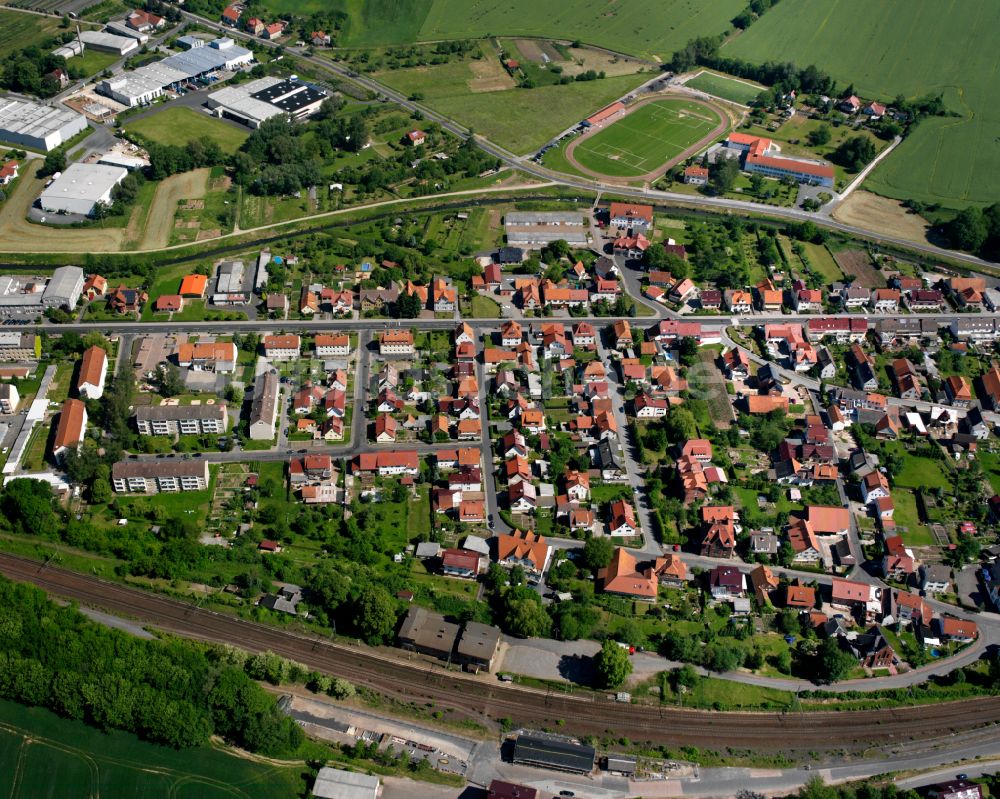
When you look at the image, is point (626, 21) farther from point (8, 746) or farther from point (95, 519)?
point (8, 746)

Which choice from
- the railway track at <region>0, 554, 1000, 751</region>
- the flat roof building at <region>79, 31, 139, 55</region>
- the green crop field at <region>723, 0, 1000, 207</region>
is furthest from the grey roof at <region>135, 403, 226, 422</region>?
the flat roof building at <region>79, 31, 139, 55</region>

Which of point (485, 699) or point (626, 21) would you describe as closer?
point (485, 699)

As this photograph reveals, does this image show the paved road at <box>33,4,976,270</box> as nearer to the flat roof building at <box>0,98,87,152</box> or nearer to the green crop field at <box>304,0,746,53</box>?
the green crop field at <box>304,0,746,53</box>

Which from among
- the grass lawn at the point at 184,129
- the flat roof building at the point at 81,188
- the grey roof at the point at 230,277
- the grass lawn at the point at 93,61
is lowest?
the grey roof at the point at 230,277

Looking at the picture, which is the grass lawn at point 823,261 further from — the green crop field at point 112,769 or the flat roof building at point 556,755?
the green crop field at point 112,769

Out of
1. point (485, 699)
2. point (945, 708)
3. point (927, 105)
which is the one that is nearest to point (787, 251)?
point (927, 105)

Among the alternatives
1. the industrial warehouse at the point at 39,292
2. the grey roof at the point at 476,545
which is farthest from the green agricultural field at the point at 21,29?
the grey roof at the point at 476,545
